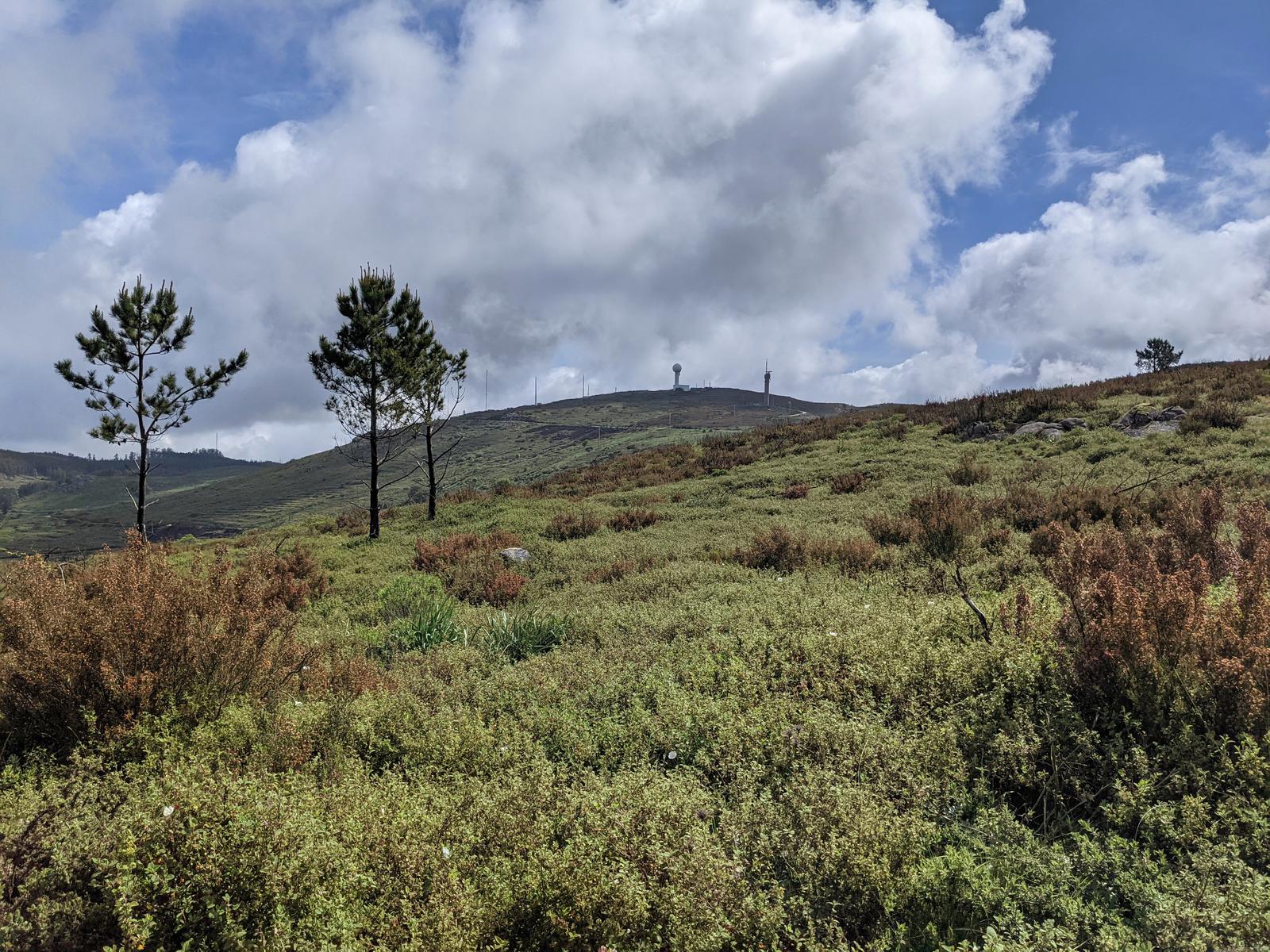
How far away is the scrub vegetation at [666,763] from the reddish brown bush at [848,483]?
8.72 metres

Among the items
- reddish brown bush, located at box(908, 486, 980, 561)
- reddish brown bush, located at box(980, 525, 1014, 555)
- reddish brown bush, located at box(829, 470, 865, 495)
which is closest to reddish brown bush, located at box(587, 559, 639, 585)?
reddish brown bush, located at box(908, 486, 980, 561)

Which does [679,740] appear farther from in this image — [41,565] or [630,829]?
[41,565]

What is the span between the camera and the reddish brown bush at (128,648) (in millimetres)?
4320

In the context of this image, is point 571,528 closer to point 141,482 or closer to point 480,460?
point 141,482

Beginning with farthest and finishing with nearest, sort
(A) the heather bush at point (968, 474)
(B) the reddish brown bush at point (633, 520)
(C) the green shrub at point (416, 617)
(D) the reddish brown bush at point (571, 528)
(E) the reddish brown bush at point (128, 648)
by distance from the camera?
(B) the reddish brown bush at point (633, 520) < (D) the reddish brown bush at point (571, 528) < (A) the heather bush at point (968, 474) < (C) the green shrub at point (416, 617) < (E) the reddish brown bush at point (128, 648)

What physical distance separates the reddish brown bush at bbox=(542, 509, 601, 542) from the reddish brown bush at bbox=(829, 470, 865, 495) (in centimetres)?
691

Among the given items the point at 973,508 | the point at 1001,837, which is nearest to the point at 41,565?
the point at 1001,837

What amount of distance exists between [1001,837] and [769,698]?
1915mm

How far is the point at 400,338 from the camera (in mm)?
→ 23031

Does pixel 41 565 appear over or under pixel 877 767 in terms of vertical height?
over

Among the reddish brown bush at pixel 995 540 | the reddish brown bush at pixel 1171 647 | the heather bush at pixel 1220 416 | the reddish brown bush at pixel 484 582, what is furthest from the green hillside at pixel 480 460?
the reddish brown bush at pixel 1171 647

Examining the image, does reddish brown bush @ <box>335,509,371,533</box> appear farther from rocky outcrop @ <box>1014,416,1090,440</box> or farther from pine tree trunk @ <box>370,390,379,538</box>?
rocky outcrop @ <box>1014,416,1090,440</box>

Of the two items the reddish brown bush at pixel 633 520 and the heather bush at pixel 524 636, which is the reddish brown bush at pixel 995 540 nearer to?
the heather bush at pixel 524 636

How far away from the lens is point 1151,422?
741 inches
